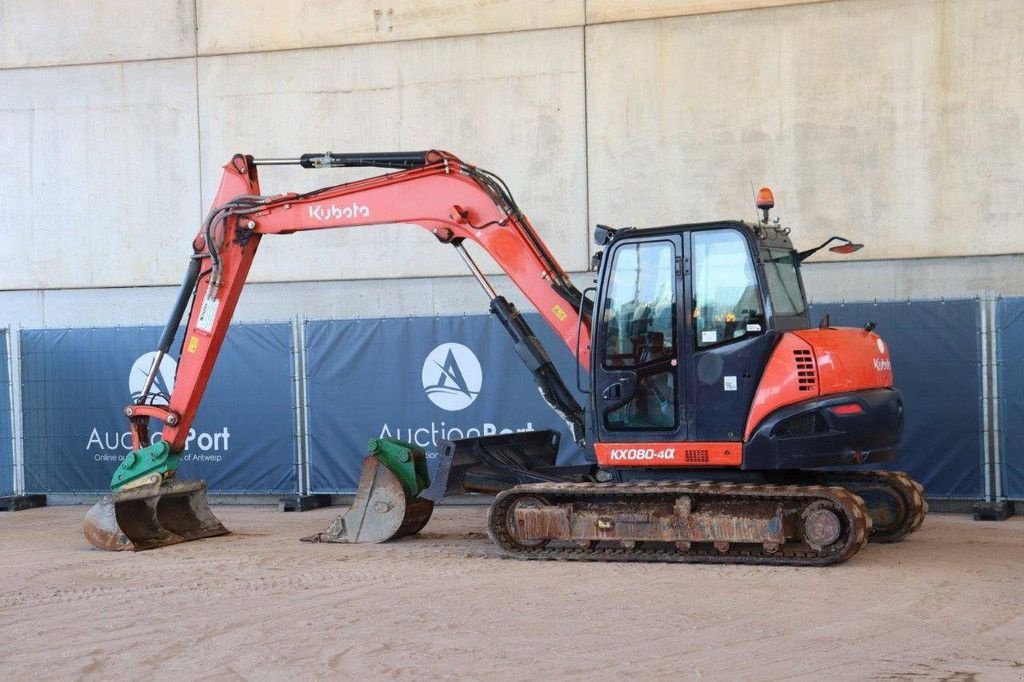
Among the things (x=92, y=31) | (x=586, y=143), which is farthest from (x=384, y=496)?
(x=92, y=31)

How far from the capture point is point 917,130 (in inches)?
536

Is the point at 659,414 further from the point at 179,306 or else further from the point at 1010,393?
the point at 179,306

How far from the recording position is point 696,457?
9266 mm

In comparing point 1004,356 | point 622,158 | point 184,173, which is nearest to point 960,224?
point 1004,356

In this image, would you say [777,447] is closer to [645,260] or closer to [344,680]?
[645,260]

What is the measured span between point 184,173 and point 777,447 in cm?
971

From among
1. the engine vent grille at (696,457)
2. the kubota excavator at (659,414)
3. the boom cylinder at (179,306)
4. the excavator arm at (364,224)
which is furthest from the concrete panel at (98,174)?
the engine vent grille at (696,457)

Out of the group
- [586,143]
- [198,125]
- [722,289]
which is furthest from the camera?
[198,125]

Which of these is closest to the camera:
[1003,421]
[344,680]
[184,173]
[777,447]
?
[344,680]

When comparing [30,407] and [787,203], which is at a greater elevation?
[787,203]

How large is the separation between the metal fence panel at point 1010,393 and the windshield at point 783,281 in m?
3.10

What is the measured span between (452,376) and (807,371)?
5.22 m

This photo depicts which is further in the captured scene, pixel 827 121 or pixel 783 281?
pixel 827 121

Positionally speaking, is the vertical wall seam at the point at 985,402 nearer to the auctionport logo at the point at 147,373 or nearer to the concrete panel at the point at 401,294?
the concrete panel at the point at 401,294
